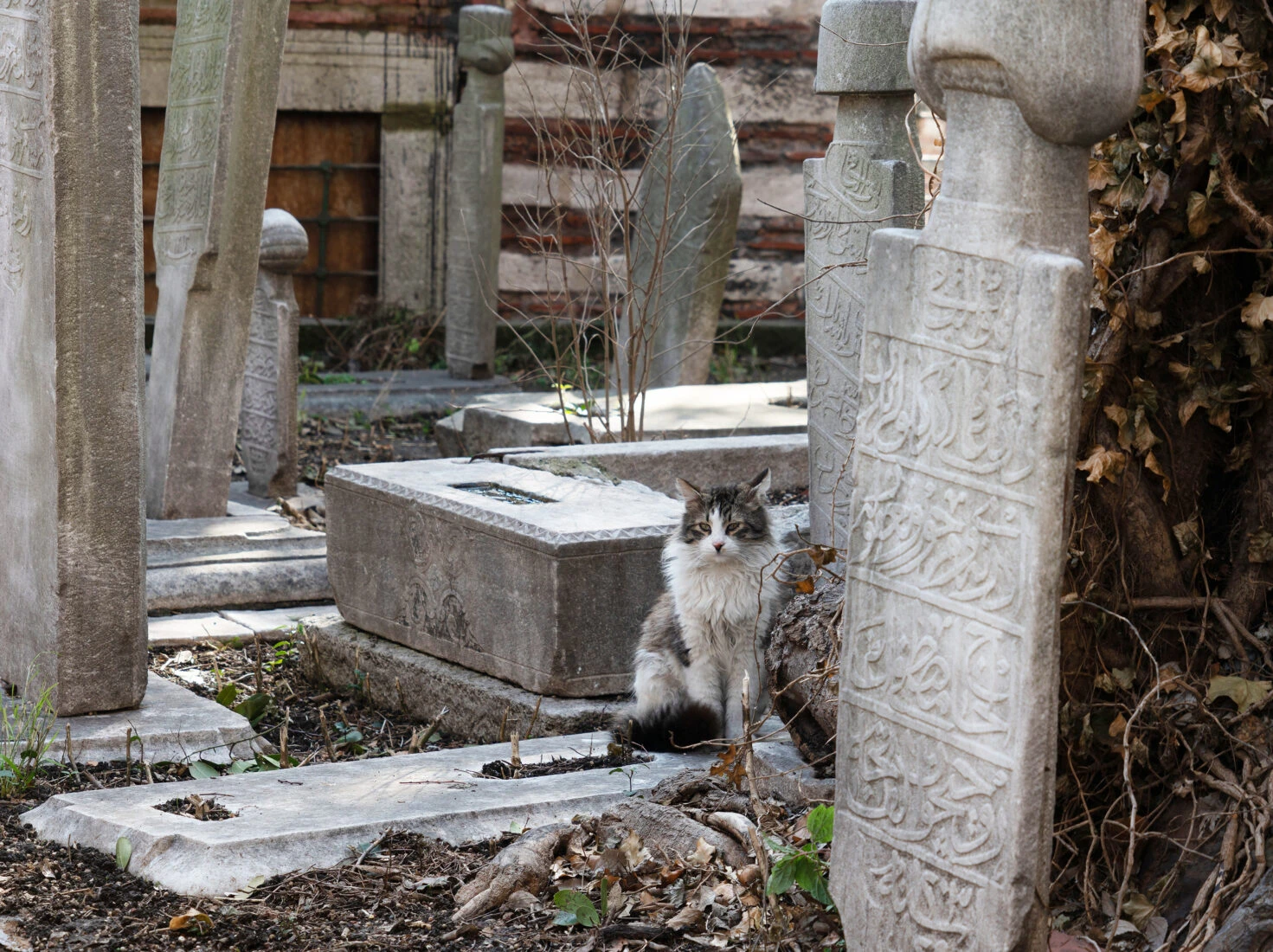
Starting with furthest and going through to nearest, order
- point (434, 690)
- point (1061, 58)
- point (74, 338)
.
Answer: point (434, 690), point (74, 338), point (1061, 58)

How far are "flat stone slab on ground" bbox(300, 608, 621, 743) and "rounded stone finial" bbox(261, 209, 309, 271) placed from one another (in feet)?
6.95

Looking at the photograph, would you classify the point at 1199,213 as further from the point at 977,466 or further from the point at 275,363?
the point at 275,363

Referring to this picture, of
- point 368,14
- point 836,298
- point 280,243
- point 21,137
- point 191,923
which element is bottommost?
point 191,923

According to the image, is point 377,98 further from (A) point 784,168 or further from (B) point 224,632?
(B) point 224,632

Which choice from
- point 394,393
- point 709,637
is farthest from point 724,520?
point 394,393

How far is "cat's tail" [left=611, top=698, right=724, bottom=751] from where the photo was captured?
13.0 ft

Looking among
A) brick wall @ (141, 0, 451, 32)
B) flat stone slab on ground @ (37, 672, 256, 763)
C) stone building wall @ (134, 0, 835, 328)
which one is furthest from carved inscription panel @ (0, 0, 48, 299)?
brick wall @ (141, 0, 451, 32)

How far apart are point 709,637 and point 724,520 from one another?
322 millimetres

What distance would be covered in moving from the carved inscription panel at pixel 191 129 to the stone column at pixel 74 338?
1943mm

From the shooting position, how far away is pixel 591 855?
3164mm

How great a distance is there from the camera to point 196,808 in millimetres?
3416

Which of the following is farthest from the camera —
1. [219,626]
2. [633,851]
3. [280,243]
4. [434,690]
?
[280,243]

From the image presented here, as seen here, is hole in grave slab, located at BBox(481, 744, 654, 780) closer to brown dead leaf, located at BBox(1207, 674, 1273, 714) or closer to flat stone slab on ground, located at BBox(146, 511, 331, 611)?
brown dead leaf, located at BBox(1207, 674, 1273, 714)

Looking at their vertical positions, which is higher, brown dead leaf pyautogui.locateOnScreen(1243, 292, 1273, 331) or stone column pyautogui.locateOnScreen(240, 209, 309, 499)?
brown dead leaf pyautogui.locateOnScreen(1243, 292, 1273, 331)
